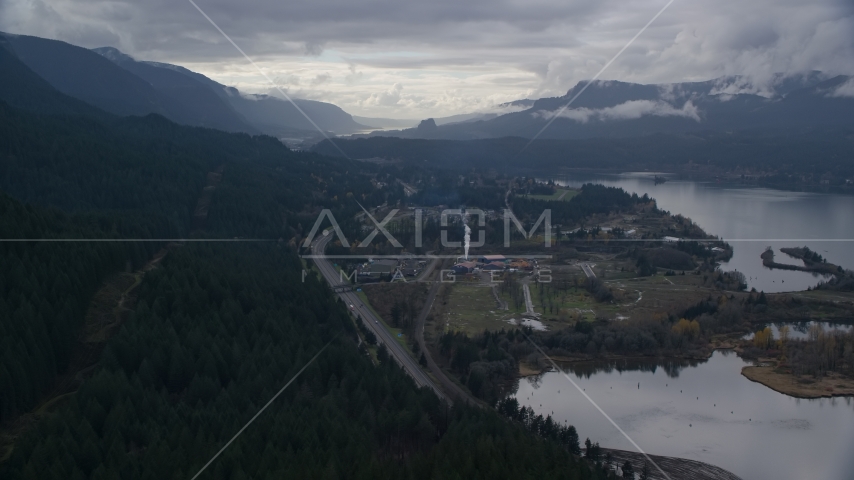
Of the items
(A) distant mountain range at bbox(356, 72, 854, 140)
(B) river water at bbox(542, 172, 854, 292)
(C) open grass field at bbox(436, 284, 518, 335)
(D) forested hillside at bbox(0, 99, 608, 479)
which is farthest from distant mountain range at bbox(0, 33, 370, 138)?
(B) river water at bbox(542, 172, 854, 292)

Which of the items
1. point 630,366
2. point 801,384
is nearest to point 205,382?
point 630,366

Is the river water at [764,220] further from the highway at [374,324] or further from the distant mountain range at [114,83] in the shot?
the distant mountain range at [114,83]

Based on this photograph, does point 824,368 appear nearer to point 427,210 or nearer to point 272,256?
point 272,256

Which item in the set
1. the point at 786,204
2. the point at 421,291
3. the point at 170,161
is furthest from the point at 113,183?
the point at 786,204

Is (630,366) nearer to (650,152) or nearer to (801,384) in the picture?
(801,384)

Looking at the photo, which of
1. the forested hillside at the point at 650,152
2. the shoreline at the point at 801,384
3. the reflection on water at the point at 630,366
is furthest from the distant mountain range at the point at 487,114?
the shoreline at the point at 801,384

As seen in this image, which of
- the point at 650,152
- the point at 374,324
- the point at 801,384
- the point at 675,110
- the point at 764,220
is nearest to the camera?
the point at 801,384
